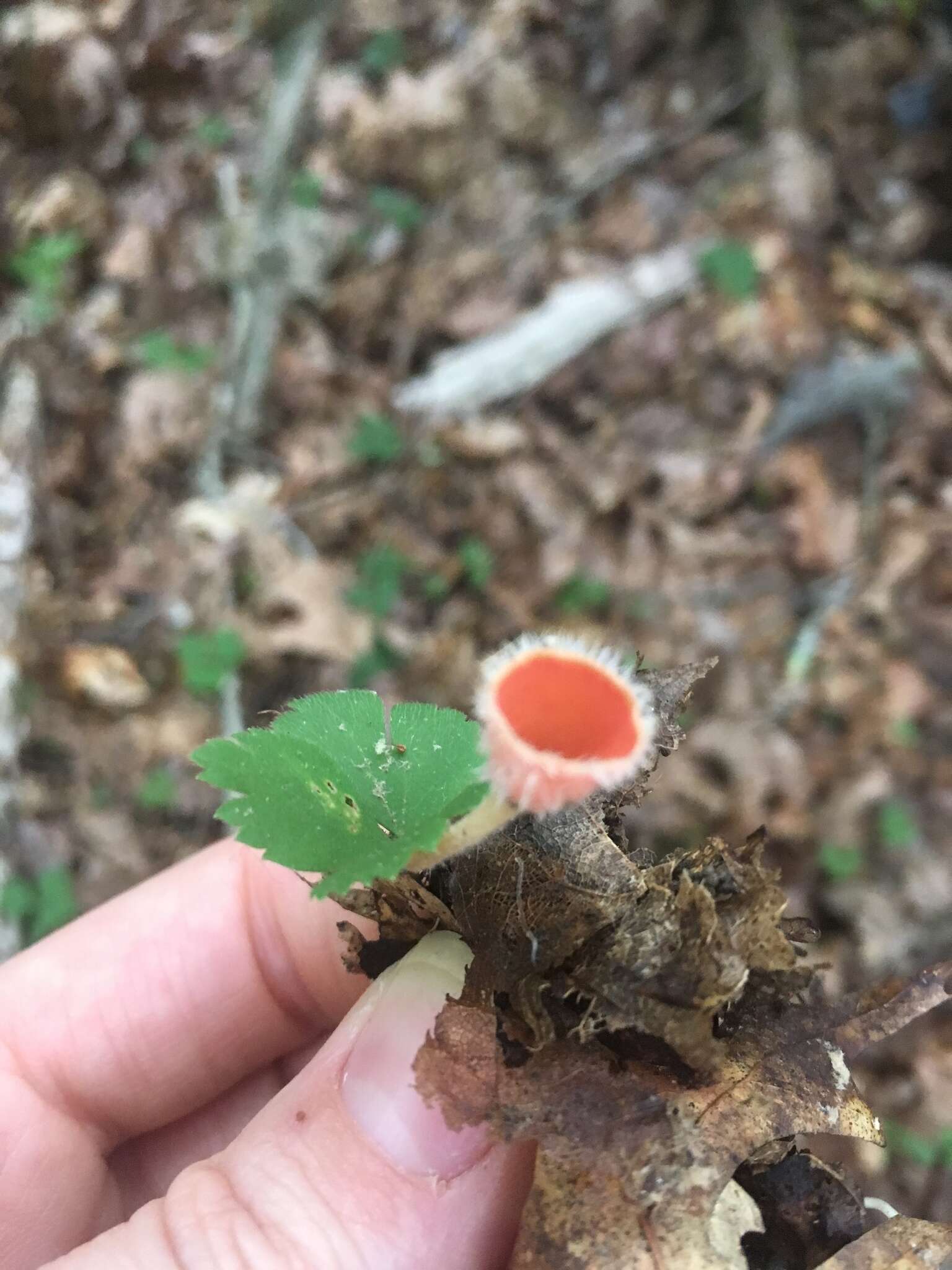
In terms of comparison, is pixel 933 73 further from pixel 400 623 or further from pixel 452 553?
pixel 400 623

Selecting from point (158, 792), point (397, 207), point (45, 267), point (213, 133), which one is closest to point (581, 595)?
point (158, 792)

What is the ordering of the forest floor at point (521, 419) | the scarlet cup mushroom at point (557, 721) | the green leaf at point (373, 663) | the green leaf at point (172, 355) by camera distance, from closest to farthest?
the scarlet cup mushroom at point (557, 721) → the forest floor at point (521, 419) → the green leaf at point (373, 663) → the green leaf at point (172, 355)

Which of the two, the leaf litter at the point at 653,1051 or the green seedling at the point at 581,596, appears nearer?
the leaf litter at the point at 653,1051

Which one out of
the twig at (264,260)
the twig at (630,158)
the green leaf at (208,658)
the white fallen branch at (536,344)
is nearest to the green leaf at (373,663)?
the green leaf at (208,658)

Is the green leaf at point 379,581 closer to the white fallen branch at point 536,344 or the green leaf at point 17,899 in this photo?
the white fallen branch at point 536,344

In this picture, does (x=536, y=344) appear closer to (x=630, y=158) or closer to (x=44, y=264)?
(x=630, y=158)

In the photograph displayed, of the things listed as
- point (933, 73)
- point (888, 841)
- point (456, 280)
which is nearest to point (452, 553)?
point (456, 280)
